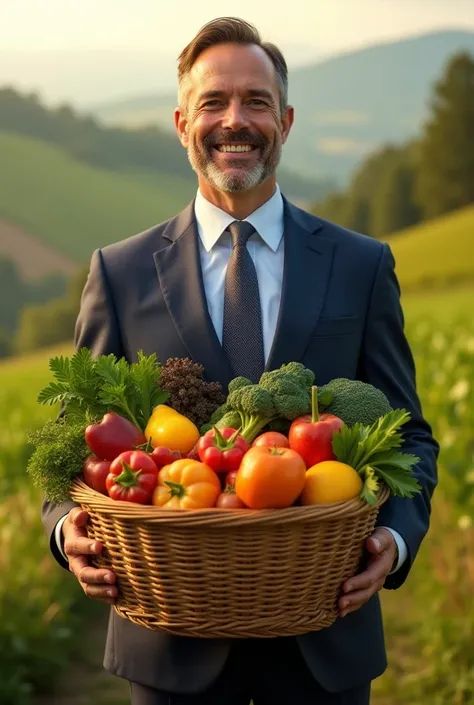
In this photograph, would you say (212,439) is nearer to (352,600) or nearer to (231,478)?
(231,478)

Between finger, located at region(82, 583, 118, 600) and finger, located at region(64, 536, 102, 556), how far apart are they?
0.09m

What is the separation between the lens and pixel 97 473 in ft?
8.67

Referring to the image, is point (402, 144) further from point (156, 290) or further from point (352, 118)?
point (156, 290)

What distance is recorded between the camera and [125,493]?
8.11 ft

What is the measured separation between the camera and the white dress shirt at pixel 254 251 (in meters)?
3.18

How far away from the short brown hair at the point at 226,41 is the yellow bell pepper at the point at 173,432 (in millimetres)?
1159

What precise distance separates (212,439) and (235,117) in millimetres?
1078

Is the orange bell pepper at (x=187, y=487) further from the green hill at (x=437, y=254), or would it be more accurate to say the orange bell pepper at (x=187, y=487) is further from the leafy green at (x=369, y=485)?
the green hill at (x=437, y=254)

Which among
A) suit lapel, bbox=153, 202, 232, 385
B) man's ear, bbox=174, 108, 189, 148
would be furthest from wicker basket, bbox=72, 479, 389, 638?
man's ear, bbox=174, 108, 189, 148

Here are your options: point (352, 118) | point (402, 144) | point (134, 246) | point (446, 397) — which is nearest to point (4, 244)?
point (402, 144)

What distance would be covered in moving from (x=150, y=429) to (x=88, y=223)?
1966 inches

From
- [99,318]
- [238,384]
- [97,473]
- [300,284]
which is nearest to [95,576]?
[97,473]

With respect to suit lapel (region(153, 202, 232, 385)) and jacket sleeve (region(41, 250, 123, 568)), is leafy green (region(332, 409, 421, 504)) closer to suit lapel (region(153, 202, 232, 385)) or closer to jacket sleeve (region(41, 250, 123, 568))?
suit lapel (region(153, 202, 232, 385))

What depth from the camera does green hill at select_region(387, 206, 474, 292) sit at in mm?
29562
